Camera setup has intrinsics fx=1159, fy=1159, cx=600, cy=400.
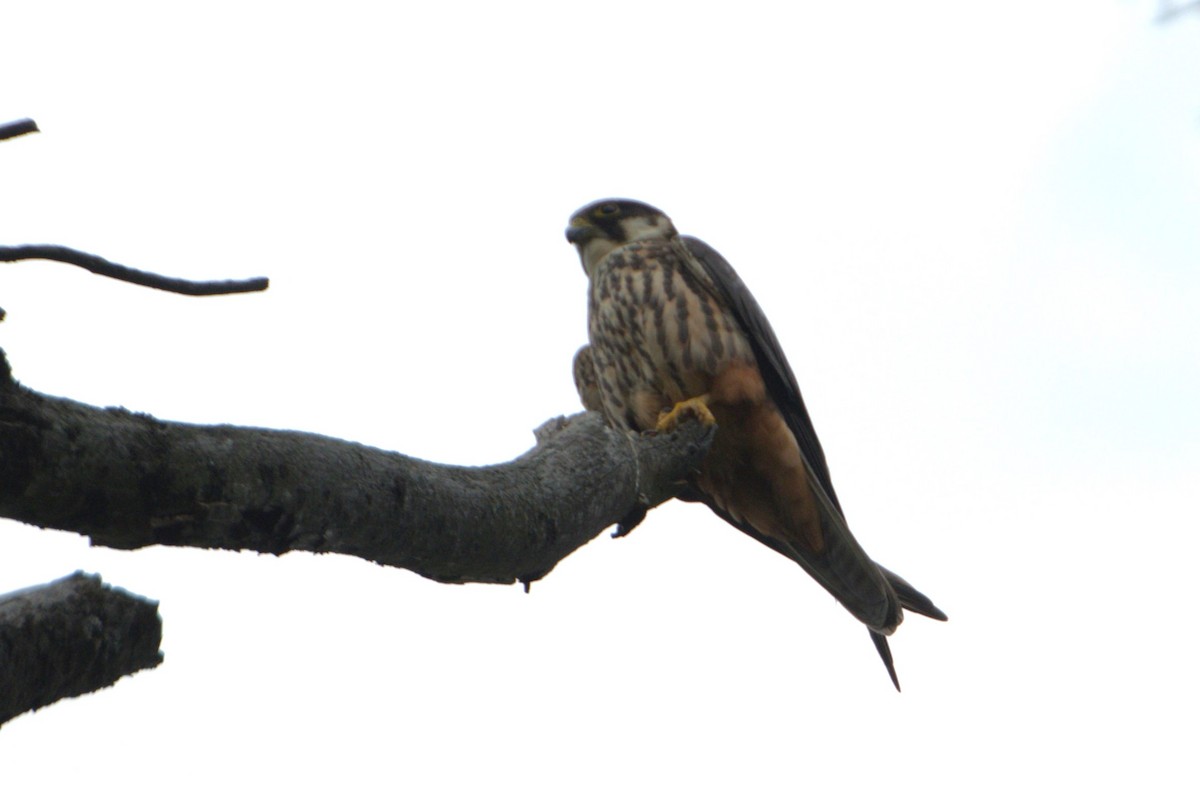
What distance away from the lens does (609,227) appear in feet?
12.8

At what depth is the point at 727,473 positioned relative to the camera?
329cm

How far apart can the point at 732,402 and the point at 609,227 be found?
99 cm

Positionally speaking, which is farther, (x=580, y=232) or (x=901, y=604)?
(x=580, y=232)

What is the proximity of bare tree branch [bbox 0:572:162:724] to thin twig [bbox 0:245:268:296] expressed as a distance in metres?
0.43

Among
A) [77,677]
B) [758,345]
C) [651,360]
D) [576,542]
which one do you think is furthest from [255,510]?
[758,345]

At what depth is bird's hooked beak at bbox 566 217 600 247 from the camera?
392 cm

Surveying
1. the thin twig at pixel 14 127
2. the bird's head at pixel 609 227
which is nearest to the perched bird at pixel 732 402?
the bird's head at pixel 609 227

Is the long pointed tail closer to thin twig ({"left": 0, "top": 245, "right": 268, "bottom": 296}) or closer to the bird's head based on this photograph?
the bird's head

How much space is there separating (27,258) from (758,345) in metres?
2.47

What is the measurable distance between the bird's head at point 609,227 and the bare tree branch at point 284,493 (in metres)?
1.99

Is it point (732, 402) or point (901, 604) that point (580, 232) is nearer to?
point (732, 402)

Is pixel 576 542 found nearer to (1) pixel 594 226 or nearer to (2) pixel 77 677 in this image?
(2) pixel 77 677

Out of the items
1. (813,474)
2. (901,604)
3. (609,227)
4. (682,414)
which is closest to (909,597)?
(901,604)

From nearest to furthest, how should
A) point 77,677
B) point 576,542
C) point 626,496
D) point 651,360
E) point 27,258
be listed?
point 27,258 < point 77,677 < point 576,542 < point 626,496 < point 651,360
